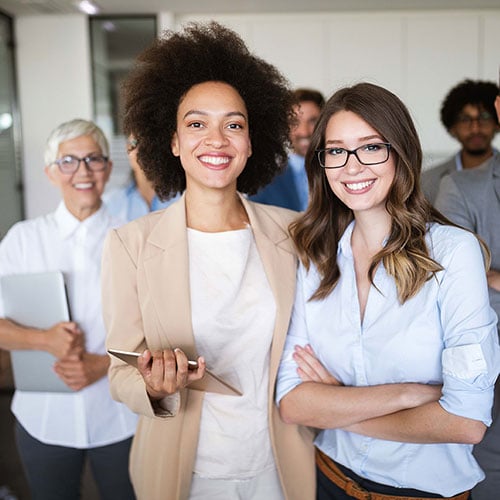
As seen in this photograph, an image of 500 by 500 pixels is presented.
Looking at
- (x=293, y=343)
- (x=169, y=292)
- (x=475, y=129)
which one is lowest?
(x=293, y=343)

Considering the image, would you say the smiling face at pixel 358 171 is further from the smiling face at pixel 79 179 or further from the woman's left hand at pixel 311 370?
the smiling face at pixel 79 179

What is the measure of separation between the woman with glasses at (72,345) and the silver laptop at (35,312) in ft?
0.11

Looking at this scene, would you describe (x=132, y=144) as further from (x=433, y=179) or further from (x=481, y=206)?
(x=433, y=179)

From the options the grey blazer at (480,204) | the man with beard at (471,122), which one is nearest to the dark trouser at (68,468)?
the grey blazer at (480,204)

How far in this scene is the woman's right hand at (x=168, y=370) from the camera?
4.25ft

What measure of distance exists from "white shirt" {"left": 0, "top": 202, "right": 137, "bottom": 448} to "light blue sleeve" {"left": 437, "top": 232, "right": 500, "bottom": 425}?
1.24 metres

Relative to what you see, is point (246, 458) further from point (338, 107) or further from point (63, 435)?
point (338, 107)

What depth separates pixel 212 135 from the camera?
5.08ft

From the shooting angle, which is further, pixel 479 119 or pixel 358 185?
pixel 479 119

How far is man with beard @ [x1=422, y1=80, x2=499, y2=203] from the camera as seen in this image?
3121 mm

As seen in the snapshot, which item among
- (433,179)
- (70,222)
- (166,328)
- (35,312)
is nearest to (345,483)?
(166,328)

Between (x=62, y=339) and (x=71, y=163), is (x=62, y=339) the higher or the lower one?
the lower one

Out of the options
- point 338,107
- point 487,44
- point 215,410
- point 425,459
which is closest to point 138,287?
point 215,410

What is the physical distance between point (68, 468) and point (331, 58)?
477 centimetres
